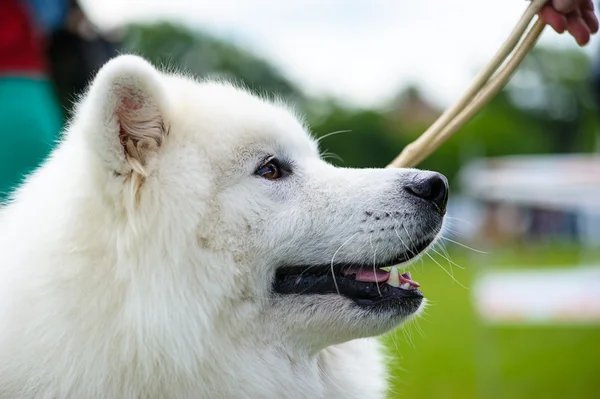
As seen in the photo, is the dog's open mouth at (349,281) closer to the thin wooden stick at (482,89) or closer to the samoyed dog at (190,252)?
the samoyed dog at (190,252)

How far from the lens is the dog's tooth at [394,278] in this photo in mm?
2699

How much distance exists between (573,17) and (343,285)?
1560 mm

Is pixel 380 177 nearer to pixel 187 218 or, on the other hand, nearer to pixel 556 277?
pixel 187 218

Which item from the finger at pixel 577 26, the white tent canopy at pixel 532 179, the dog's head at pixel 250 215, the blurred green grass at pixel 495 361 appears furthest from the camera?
the white tent canopy at pixel 532 179

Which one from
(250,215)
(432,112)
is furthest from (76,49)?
(432,112)

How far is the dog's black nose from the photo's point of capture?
2.60 meters

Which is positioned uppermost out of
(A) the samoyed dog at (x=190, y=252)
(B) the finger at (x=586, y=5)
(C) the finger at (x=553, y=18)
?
(B) the finger at (x=586, y=5)

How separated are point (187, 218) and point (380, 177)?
2.44 ft

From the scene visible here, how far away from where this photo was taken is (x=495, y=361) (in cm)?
809

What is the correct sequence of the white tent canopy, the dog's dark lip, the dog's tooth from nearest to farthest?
the dog's dark lip < the dog's tooth < the white tent canopy

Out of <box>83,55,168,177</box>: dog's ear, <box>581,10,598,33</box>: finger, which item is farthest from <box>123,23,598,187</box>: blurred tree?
<box>83,55,168,177</box>: dog's ear

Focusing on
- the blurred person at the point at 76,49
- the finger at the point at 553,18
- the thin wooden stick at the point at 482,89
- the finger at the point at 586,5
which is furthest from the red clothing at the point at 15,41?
the finger at the point at 586,5

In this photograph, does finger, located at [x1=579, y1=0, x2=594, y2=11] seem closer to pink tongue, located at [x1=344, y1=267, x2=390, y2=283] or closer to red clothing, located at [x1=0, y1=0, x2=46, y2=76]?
pink tongue, located at [x1=344, y1=267, x2=390, y2=283]

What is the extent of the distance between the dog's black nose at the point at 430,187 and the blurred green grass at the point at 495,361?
96.1 inches
